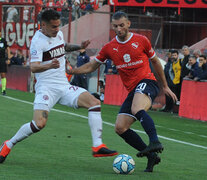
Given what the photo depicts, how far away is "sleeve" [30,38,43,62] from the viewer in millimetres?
8055

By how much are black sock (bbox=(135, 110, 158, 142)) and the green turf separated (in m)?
0.47

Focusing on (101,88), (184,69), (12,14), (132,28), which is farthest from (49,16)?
(12,14)

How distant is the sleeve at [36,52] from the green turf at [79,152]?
4.42ft

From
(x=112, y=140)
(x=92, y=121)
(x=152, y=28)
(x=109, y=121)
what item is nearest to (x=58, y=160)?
(x=92, y=121)

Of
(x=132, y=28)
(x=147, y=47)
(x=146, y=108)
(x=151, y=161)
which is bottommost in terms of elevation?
(x=132, y=28)

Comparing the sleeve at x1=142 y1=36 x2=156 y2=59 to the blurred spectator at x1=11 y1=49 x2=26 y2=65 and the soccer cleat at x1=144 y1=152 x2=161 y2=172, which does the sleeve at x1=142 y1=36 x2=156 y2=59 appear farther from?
the blurred spectator at x1=11 y1=49 x2=26 y2=65

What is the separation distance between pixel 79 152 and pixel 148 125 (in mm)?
2298

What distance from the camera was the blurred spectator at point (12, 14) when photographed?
28203 millimetres

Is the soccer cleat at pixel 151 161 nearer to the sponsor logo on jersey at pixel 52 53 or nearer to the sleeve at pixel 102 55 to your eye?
the sleeve at pixel 102 55

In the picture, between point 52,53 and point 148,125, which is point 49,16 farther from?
point 148,125

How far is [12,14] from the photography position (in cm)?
2844

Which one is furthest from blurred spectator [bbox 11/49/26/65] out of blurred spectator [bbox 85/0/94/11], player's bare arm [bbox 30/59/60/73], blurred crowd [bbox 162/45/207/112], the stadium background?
player's bare arm [bbox 30/59/60/73]

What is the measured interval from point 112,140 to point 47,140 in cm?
132

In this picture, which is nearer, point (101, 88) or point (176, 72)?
point (176, 72)
